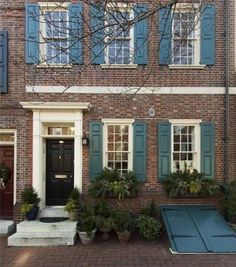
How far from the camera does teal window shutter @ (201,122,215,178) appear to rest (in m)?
10.2

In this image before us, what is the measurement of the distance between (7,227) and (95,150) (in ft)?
10.8

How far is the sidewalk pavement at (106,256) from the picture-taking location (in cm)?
725

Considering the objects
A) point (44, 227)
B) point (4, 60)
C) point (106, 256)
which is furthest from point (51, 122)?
point (106, 256)

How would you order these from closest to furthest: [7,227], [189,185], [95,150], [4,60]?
[7,227] < [189,185] < [95,150] < [4,60]

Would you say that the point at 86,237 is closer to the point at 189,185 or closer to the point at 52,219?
the point at 52,219

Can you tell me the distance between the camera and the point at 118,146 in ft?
34.0

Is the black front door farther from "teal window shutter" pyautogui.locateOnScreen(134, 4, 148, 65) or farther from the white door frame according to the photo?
"teal window shutter" pyautogui.locateOnScreen(134, 4, 148, 65)

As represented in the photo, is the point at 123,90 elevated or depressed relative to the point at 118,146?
elevated

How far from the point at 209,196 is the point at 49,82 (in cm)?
587

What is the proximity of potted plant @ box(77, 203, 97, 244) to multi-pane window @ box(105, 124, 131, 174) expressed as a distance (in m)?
1.79

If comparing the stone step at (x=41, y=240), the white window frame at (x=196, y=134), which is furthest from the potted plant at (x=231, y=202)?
the stone step at (x=41, y=240)

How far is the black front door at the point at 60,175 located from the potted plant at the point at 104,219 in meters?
1.58

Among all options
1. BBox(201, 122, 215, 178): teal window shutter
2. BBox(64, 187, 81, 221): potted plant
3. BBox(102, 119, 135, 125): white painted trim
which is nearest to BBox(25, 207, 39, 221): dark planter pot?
BBox(64, 187, 81, 221): potted plant

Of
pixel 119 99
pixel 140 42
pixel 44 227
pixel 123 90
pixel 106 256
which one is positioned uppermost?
pixel 140 42
